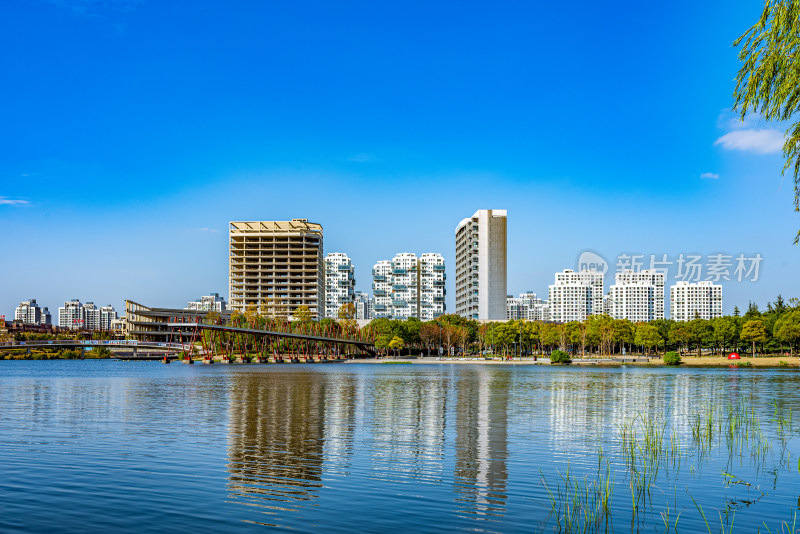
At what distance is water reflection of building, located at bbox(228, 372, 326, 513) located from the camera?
60.9 ft

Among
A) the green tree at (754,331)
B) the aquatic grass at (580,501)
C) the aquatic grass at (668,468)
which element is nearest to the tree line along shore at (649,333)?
the green tree at (754,331)

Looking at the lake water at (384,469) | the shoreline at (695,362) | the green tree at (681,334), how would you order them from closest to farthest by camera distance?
the lake water at (384,469) → the shoreline at (695,362) → the green tree at (681,334)

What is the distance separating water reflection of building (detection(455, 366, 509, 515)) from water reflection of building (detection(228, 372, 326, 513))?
4.48 metres

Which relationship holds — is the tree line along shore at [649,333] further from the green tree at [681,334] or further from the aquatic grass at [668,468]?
the aquatic grass at [668,468]

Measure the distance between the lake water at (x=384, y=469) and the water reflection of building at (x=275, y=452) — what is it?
114 millimetres

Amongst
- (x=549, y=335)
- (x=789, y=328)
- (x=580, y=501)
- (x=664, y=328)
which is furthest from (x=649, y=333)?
(x=580, y=501)

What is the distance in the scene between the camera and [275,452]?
24.8 meters

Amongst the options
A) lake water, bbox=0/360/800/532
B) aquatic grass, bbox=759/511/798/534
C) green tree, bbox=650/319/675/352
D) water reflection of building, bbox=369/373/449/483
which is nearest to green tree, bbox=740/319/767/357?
green tree, bbox=650/319/675/352

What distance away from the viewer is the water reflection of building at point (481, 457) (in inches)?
707

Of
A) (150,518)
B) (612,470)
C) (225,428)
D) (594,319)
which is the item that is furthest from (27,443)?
(594,319)

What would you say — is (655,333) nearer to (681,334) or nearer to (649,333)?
(649,333)

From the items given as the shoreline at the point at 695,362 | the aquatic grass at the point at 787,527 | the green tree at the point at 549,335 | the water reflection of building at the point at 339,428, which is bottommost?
the shoreline at the point at 695,362

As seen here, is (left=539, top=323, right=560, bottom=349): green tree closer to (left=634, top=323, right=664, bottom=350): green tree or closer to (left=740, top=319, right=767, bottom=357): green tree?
(left=634, top=323, right=664, bottom=350): green tree

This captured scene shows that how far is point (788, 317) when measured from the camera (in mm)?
144000
